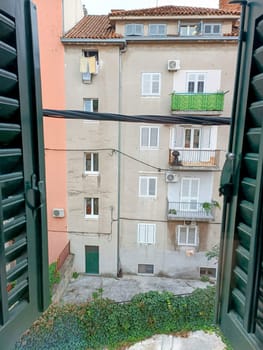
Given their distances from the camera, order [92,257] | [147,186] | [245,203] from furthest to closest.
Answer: [92,257] → [147,186] → [245,203]

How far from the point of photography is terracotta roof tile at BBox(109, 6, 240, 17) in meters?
3.36

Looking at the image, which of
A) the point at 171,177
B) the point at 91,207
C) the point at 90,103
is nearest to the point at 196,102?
the point at 171,177

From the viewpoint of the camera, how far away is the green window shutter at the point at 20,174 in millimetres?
430

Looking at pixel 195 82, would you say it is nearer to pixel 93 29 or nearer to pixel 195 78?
pixel 195 78

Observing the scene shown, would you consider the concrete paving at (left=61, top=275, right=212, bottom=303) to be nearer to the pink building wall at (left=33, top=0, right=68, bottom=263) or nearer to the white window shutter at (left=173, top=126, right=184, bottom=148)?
the pink building wall at (left=33, top=0, right=68, bottom=263)

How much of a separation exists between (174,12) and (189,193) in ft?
8.84

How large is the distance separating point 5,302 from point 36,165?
0.27 metres

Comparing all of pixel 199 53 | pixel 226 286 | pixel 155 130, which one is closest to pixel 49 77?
pixel 155 130

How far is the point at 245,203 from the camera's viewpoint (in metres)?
0.47

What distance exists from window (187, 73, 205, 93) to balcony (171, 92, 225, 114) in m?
A: 0.16

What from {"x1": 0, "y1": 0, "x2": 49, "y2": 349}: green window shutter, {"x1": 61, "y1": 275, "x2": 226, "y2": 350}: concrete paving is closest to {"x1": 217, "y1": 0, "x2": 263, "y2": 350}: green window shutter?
{"x1": 0, "y1": 0, "x2": 49, "y2": 349}: green window shutter

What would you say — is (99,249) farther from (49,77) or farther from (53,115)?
(53,115)

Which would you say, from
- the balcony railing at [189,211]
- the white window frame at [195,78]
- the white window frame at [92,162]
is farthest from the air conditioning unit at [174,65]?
the balcony railing at [189,211]

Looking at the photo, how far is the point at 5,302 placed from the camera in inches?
17.1
